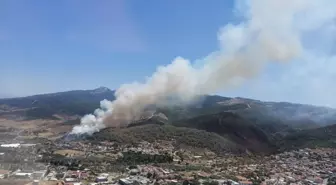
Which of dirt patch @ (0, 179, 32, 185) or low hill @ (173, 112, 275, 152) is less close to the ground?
low hill @ (173, 112, 275, 152)

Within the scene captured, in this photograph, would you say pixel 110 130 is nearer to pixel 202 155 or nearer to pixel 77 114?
pixel 202 155

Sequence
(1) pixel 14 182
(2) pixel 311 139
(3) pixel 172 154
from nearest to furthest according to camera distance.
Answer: (1) pixel 14 182 → (3) pixel 172 154 → (2) pixel 311 139

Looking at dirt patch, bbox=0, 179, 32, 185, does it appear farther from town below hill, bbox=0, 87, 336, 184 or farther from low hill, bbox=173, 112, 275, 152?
low hill, bbox=173, 112, 275, 152

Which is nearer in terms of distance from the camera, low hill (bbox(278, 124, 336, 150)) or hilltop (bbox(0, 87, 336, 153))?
hilltop (bbox(0, 87, 336, 153))

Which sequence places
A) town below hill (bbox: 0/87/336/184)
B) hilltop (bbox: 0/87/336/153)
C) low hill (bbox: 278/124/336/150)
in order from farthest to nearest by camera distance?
1. low hill (bbox: 278/124/336/150)
2. hilltop (bbox: 0/87/336/153)
3. town below hill (bbox: 0/87/336/184)

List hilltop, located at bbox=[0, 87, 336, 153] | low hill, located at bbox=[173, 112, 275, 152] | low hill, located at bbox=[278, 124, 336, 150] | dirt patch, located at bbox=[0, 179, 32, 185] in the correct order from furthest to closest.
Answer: low hill, located at bbox=[173, 112, 275, 152] → low hill, located at bbox=[278, 124, 336, 150] → hilltop, located at bbox=[0, 87, 336, 153] → dirt patch, located at bbox=[0, 179, 32, 185]

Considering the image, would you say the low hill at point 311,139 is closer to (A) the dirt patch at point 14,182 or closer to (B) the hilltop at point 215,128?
(B) the hilltop at point 215,128

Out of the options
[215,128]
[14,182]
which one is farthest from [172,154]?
[14,182]

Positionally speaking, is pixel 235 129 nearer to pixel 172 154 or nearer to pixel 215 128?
pixel 215 128

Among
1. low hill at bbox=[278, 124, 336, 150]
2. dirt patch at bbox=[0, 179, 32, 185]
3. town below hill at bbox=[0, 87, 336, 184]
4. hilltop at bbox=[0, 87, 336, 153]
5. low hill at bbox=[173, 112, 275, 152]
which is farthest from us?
low hill at bbox=[173, 112, 275, 152]

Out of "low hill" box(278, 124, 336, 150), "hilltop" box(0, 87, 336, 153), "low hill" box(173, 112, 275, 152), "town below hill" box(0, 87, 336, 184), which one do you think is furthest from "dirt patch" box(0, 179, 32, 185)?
"low hill" box(278, 124, 336, 150)

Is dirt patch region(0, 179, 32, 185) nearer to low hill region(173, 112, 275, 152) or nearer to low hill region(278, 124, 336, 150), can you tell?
low hill region(173, 112, 275, 152)

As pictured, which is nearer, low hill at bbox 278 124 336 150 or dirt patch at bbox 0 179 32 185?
dirt patch at bbox 0 179 32 185
